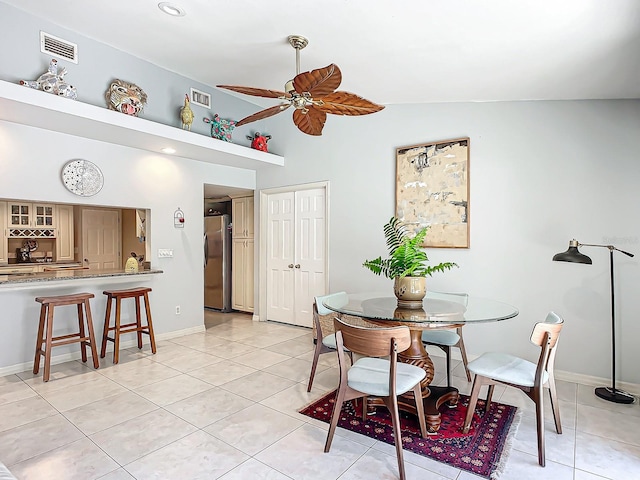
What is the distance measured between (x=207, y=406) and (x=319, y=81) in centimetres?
241

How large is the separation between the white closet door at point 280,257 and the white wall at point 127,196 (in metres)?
0.61

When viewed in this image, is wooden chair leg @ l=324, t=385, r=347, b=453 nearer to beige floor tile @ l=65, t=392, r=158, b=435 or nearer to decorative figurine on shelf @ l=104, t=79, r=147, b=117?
beige floor tile @ l=65, t=392, r=158, b=435

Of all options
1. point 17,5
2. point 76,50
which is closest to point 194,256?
point 76,50

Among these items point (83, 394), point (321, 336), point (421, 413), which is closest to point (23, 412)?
point (83, 394)

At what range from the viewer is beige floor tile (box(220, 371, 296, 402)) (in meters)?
3.09

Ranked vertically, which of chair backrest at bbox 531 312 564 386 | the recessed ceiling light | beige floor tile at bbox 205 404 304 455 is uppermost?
the recessed ceiling light

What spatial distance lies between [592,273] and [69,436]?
13.6 feet

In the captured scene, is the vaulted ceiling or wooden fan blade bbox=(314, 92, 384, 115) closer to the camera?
the vaulted ceiling

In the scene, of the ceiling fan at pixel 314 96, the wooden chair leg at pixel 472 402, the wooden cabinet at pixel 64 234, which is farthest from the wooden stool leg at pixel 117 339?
the wooden chair leg at pixel 472 402

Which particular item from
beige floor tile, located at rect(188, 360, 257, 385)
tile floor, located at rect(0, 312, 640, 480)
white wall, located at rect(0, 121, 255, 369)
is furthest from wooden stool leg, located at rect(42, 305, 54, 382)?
beige floor tile, located at rect(188, 360, 257, 385)

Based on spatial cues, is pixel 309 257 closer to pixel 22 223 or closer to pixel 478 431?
pixel 478 431

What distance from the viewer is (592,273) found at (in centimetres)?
335

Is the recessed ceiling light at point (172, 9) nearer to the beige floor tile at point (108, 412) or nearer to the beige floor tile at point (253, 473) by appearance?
the beige floor tile at point (108, 412)

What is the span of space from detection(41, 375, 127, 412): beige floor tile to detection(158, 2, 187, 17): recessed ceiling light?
9.73 ft
